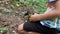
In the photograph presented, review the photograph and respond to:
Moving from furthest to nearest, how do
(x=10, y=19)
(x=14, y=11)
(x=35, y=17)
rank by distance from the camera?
1. (x=14, y=11)
2. (x=10, y=19)
3. (x=35, y=17)

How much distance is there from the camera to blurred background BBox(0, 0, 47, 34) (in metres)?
4.56

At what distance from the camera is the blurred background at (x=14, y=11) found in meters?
4.56

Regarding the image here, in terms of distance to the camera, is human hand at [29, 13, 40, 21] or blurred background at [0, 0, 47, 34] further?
blurred background at [0, 0, 47, 34]

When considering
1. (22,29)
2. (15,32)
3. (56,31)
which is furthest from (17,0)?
(56,31)

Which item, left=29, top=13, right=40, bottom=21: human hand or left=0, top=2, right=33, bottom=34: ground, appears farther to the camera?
left=0, top=2, right=33, bottom=34: ground

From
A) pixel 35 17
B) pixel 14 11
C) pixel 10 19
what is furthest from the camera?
pixel 14 11

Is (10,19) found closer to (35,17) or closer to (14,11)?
(14,11)

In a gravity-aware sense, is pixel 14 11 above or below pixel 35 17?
above

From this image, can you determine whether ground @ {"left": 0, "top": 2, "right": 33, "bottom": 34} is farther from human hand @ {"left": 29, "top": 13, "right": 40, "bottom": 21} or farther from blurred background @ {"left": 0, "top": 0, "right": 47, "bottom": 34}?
human hand @ {"left": 29, "top": 13, "right": 40, "bottom": 21}

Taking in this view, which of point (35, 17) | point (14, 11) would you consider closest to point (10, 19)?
point (14, 11)

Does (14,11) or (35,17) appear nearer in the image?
(35,17)

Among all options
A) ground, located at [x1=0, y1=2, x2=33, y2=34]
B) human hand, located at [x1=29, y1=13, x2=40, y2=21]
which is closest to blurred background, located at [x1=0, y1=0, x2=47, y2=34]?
ground, located at [x1=0, y1=2, x2=33, y2=34]

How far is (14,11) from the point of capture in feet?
17.3

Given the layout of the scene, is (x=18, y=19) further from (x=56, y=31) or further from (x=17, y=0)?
(x=56, y=31)
